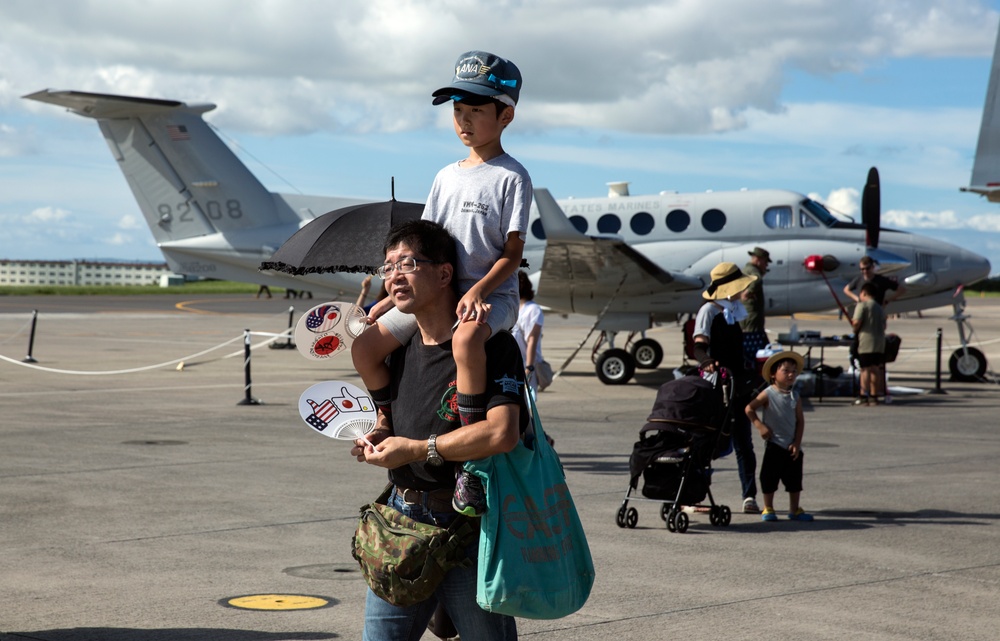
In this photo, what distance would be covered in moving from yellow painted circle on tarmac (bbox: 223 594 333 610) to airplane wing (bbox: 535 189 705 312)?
12718 mm

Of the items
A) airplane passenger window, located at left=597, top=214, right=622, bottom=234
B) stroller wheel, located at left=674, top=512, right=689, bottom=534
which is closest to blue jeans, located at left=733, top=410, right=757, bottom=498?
stroller wheel, located at left=674, top=512, right=689, bottom=534

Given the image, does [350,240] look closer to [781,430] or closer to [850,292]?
[781,430]

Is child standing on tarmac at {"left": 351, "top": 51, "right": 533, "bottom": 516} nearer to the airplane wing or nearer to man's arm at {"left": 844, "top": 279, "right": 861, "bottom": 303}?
the airplane wing

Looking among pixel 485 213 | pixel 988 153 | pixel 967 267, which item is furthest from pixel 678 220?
pixel 485 213

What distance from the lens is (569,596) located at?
3285 mm

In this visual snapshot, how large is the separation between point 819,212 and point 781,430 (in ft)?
45.0

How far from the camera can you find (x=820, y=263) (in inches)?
827

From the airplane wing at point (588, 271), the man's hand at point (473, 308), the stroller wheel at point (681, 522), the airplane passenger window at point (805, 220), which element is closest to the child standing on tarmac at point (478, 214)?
the man's hand at point (473, 308)

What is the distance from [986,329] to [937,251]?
22191 millimetres

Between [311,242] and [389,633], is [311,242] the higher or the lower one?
the higher one

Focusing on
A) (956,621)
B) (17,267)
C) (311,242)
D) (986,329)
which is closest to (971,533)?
(956,621)

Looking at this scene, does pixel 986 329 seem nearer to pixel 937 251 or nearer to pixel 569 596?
pixel 937 251

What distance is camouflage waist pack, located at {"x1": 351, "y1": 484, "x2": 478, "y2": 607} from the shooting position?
3354 mm

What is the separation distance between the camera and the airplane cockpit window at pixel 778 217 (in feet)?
71.5
